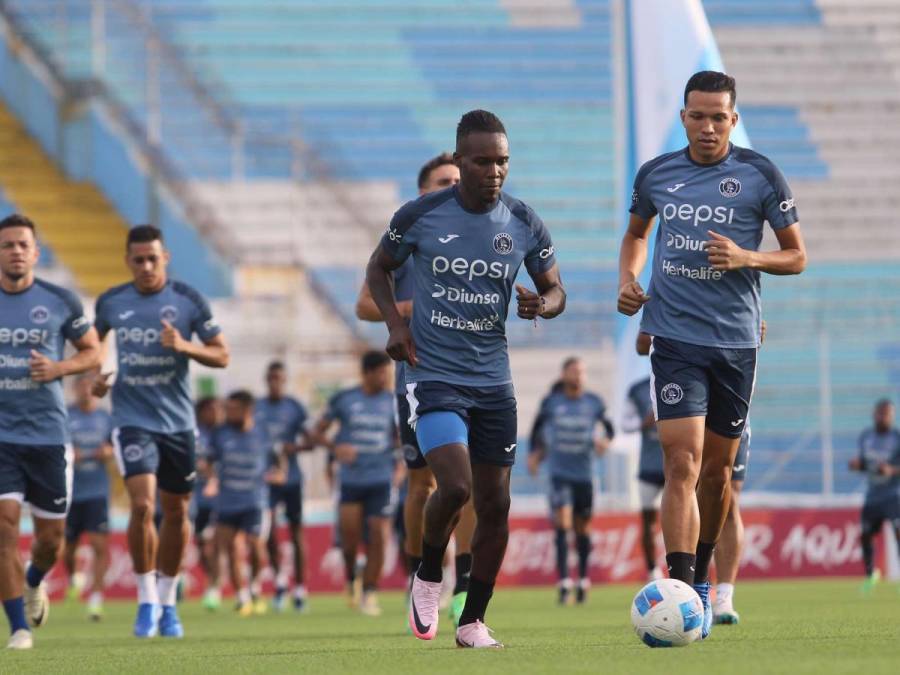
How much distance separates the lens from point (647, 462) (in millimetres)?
17344

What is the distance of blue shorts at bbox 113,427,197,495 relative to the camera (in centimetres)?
1155

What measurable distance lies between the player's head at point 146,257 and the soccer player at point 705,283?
403cm

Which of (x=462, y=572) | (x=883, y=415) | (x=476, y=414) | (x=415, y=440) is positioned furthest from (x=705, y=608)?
(x=883, y=415)

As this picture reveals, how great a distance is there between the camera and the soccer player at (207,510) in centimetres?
1809

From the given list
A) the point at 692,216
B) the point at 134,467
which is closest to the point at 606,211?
the point at 134,467

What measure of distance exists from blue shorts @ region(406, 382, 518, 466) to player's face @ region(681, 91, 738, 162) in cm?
153

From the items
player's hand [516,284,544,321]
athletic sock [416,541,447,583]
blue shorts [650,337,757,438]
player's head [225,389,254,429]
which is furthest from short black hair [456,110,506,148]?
player's head [225,389,254,429]

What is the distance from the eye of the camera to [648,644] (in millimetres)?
7801

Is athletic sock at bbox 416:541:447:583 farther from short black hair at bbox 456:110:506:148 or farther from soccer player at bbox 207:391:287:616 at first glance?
soccer player at bbox 207:391:287:616

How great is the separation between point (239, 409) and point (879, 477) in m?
7.66

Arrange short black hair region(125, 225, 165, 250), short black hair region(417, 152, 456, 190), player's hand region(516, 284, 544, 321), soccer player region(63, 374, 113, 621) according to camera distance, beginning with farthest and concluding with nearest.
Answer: soccer player region(63, 374, 113, 621), short black hair region(125, 225, 165, 250), short black hair region(417, 152, 456, 190), player's hand region(516, 284, 544, 321)

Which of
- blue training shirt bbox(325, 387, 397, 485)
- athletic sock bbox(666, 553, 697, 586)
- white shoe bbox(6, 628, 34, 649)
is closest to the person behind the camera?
athletic sock bbox(666, 553, 697, 586)

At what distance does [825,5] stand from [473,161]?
23482 millimetres

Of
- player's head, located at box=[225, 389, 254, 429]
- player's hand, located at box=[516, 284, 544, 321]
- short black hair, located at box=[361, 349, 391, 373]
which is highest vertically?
player's hand, located at box=[516, 284, 544, 321]
